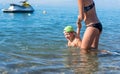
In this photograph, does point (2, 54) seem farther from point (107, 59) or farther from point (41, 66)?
point (107, 59)

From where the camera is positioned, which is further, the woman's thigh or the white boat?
the white boat

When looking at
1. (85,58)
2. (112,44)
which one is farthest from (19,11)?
(85,58)

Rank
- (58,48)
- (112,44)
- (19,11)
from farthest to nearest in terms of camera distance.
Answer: (19,11) → (112,44) → (58,48)

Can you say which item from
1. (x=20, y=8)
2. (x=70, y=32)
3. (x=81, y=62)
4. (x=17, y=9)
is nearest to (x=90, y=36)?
(x=81, y=62)

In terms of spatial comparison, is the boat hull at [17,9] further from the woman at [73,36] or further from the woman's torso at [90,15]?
the woman's torso at [90,15]

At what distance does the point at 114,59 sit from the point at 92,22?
1218 millimetres

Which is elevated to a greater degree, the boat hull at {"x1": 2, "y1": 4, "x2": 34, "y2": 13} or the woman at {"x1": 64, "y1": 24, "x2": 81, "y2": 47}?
the woman at {"x1": 64, "y1": 24, "x2": 81, "y2": 47}

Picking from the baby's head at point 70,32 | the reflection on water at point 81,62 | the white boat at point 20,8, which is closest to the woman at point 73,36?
the baby's head at point 70,32

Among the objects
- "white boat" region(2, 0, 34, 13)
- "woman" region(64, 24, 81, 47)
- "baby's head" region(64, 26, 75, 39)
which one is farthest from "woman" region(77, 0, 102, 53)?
"white boat" region(2, 0, 34, 13)

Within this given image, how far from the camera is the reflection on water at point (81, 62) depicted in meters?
7.80

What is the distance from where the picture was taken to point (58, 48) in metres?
11.4

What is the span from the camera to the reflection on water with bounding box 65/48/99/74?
7.80 m

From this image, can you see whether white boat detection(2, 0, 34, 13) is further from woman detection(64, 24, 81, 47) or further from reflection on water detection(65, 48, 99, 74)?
reflection on water detection(65, 48, 99, 74)

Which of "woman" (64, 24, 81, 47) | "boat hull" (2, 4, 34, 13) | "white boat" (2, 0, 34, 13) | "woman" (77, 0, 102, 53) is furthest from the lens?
"white boat" (2, 0, 34, 13)
